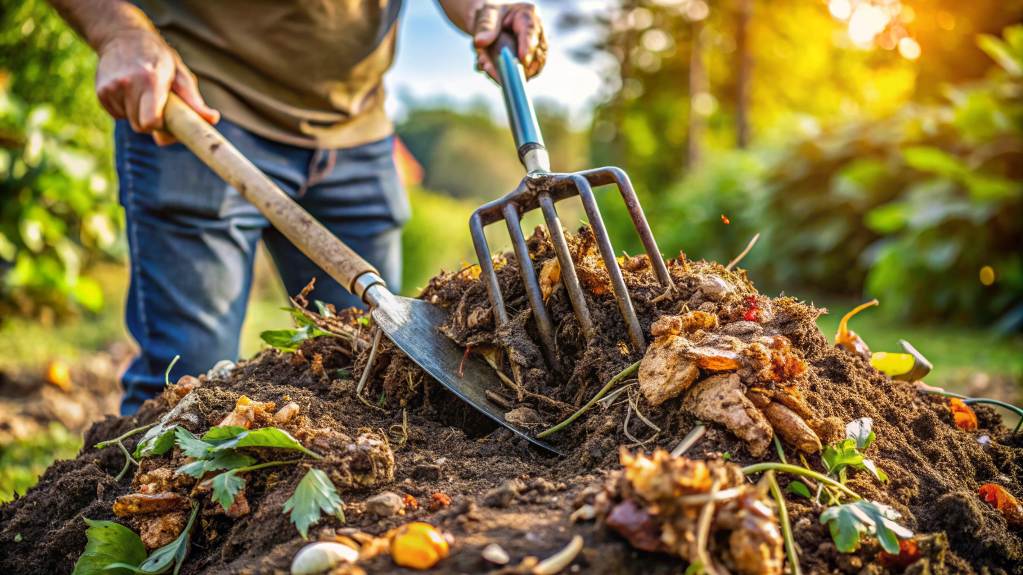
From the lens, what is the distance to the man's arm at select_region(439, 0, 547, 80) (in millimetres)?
2105

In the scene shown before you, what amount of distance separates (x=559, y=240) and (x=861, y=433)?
0.76 metres

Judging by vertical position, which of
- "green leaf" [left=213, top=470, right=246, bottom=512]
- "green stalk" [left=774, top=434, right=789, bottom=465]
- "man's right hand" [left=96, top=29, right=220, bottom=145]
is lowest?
"green stalk" [left=774, top=434, right=789, bottom=465]

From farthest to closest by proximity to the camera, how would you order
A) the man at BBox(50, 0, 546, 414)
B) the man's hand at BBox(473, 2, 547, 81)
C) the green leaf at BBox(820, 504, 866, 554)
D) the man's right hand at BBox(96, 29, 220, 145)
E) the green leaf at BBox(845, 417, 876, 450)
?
1. the man's hand at BBox(473, 2, 547, 81)
2. the man at BBox(50, 0, 546, 414)
3. the man's right hand at BBox(96, 29, 220, 145)
4. the green leaf at BBox(845, 417, 876, 450)
5. the green leaf at BBox(820, 504, 866, 554)

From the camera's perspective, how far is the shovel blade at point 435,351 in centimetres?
146

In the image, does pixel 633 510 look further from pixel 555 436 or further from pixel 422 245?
pixel 422 245

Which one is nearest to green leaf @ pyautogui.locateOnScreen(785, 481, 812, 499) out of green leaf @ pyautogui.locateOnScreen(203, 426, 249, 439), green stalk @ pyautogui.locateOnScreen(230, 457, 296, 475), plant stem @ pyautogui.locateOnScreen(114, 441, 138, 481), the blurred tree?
green stalk @ pyautogui.locateOnScreen(230, 457, 296, 475)

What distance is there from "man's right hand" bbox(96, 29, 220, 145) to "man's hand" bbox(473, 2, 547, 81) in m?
0.96

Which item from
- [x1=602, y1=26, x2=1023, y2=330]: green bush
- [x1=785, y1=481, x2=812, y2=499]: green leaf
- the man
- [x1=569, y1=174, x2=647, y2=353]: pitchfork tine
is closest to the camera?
[x1=785, y1=481, x2=812, y2=499]: green leaf

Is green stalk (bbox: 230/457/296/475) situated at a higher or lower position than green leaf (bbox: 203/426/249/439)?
lower

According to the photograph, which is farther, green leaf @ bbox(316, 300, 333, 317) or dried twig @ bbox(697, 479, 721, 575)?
green leaf @ bbox(316, 300, 333, 317)

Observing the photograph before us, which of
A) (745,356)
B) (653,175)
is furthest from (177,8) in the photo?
(653,175)

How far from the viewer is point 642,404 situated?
51.3 inches

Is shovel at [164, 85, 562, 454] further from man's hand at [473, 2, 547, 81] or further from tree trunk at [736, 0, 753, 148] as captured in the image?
tree trunk at [736, 0, 753, 148]

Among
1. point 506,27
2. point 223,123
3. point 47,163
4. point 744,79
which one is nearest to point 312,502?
point 223,123
